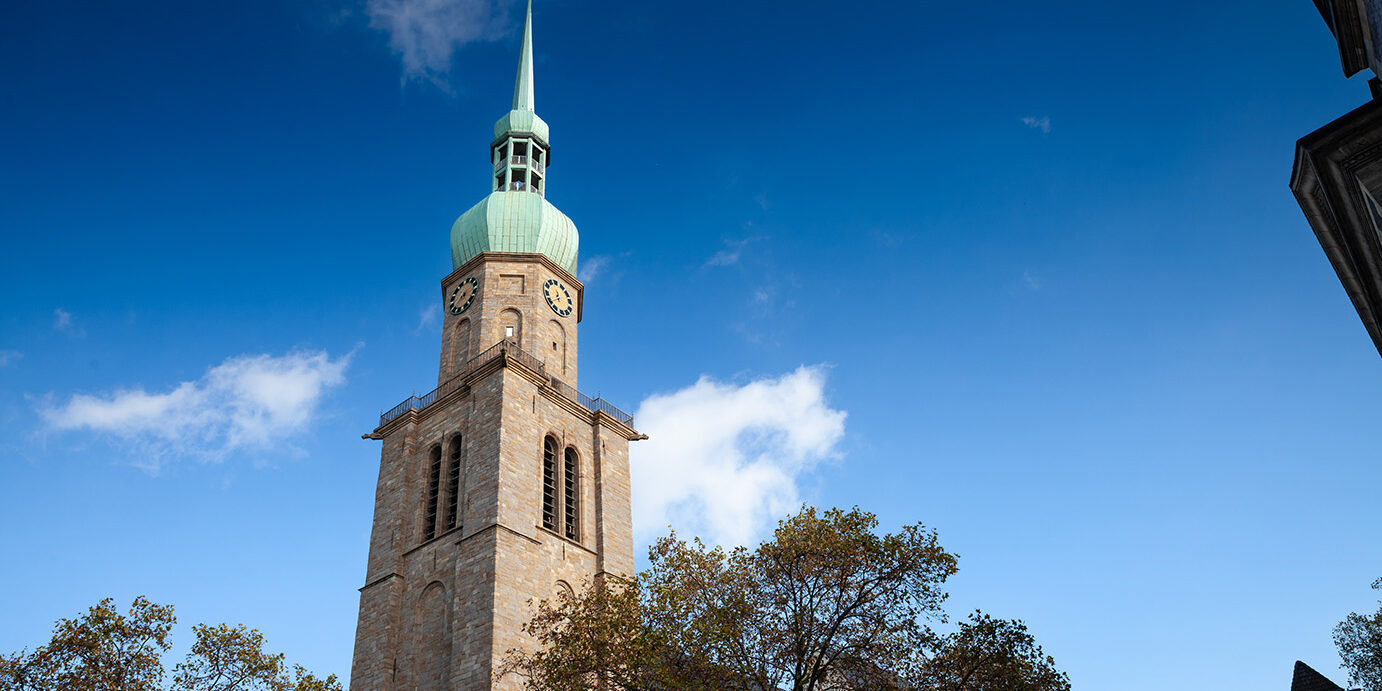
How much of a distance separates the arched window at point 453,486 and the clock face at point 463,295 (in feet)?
28.3

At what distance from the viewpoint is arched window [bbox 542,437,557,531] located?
41.4m

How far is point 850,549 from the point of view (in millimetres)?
24062

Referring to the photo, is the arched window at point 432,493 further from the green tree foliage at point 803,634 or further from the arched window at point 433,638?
the green tree foliage at point 803,634

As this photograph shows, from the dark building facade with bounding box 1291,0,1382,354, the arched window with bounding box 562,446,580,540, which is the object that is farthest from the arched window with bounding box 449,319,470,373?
the dark building facade with bounding box 1291,0,1382,354

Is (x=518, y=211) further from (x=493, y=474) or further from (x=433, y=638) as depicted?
(x=433, y=638)

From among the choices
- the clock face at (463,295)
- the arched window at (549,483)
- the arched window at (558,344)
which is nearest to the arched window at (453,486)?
the arched window at (549,483)

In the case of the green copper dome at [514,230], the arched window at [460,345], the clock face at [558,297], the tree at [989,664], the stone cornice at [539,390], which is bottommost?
the tree at [989,664]

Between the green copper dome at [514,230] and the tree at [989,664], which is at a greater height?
the green copper dome at [514,230]

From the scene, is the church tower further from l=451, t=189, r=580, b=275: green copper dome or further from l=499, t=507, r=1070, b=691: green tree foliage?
l=499, t=507, r=1070, b=691: green tree foliage

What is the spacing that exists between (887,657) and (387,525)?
2602cm

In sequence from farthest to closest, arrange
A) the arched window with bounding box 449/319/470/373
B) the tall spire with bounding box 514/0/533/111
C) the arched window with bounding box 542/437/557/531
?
the tall spire with bounding box 514/0/533/111
the arched window with bounding box 449/319/470/373
the arched window with bounding box 542/437/557/531

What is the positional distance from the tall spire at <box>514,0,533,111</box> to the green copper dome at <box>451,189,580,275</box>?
25.0 ft

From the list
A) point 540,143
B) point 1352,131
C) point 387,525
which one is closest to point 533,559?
point 387,525

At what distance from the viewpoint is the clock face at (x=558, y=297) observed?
4931 cm
